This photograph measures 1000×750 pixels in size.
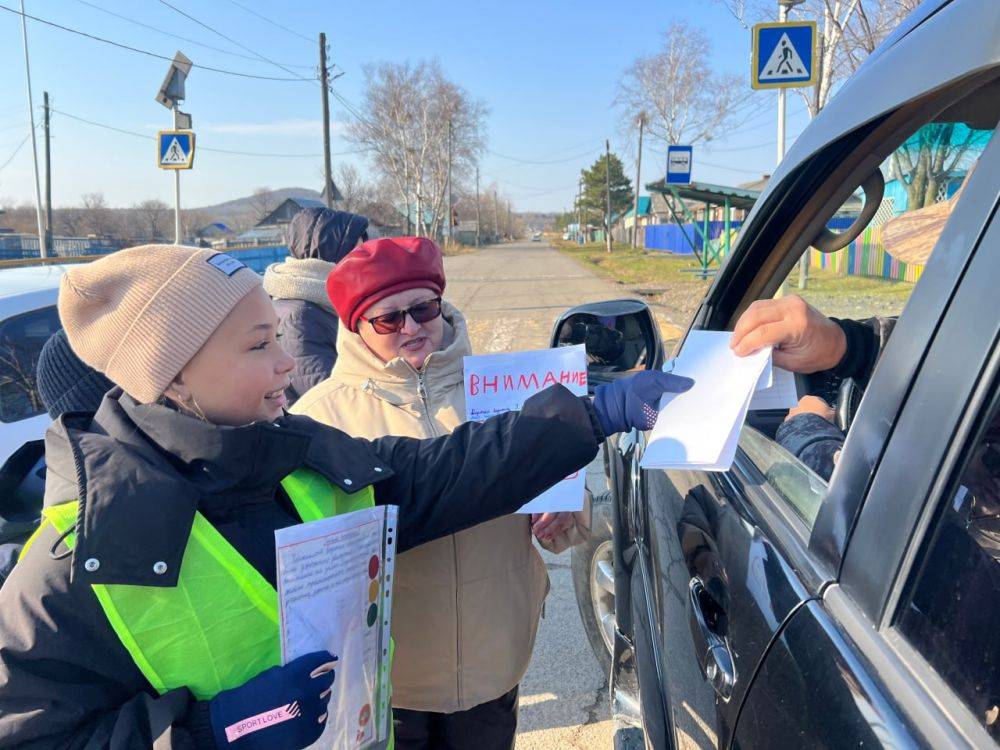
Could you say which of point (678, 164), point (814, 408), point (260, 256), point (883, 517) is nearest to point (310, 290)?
point (814, 408)

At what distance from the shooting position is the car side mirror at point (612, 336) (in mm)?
2166

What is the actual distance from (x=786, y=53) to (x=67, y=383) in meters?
6.06

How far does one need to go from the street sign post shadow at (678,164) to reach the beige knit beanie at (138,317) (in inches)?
452

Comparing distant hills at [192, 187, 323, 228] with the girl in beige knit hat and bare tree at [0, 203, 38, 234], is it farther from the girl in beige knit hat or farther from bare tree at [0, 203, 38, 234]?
the girl in beige knit hat

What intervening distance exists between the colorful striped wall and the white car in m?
3.41

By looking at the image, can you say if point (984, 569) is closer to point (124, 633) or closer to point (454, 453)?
point (454, 453)

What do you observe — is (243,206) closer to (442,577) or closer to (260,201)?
(260,201)

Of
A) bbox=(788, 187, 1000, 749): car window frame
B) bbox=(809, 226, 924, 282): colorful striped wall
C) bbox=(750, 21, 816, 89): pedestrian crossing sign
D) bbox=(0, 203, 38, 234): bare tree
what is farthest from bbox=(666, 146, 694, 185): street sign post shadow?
bbox=(0, 203, 38, 234): bare tree

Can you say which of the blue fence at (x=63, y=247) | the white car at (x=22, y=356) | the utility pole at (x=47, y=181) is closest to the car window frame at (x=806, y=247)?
the white car at (x=22, y=356)

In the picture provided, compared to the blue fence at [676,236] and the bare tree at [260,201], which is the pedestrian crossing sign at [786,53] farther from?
the bare tree at [260,201]

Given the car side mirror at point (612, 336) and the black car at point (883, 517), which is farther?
the car side mirror at point (612, 336)

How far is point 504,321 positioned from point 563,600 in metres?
9.28

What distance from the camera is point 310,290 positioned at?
3277 mm

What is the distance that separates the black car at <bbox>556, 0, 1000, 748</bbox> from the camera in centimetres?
76
